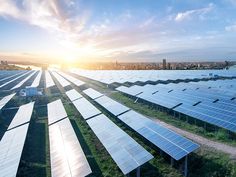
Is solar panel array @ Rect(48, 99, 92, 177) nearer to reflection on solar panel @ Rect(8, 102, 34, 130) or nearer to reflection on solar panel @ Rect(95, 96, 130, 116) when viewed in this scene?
reflection on solar panel @ Rect(8, 102, 34, 130)

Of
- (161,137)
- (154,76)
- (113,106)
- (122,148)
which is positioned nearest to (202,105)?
(113,106)

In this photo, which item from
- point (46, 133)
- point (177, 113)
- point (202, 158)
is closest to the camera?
point (202, 158)

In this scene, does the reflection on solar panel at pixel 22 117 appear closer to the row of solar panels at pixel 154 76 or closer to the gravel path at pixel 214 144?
the gravel path at pixel 214 144

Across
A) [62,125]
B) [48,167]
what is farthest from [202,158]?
[62,125]

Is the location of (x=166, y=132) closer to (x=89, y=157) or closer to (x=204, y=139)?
(x=204, y=139)

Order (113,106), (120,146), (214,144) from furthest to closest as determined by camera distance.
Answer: (113,106) < (214,144) < (120,146)

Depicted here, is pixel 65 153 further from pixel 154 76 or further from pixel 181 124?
pixel 154 76
